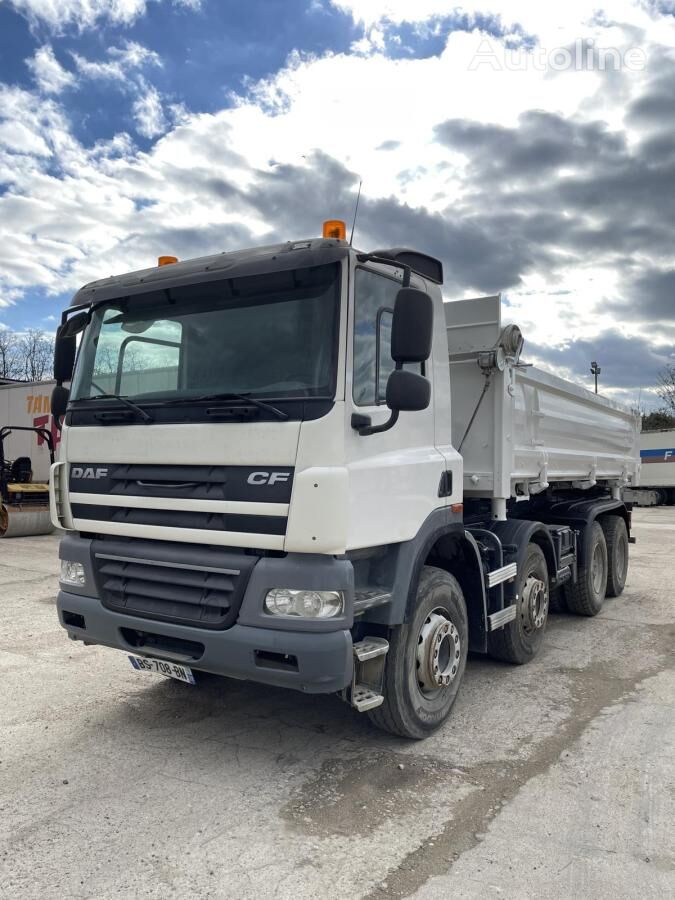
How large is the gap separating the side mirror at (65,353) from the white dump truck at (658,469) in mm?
28609

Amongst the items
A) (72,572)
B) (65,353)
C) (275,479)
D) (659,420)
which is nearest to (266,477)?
(275,479)

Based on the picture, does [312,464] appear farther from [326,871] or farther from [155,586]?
[326,871]

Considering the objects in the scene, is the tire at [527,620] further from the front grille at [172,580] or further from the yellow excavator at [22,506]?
the yellow excavator at [22,506]

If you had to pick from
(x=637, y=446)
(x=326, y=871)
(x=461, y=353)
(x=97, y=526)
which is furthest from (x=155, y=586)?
(x=637, y=446)

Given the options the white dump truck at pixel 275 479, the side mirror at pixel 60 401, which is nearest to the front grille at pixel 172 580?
the white dump truck at pixel 275 479

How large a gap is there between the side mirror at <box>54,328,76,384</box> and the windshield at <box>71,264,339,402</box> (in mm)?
199

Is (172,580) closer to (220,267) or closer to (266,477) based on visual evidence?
(266,477)

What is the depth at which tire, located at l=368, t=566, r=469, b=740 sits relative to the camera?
4039 millimetres

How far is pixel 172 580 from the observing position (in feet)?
12.5

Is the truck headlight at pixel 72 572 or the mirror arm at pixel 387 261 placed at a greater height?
the mirror arm at pixel 387 261

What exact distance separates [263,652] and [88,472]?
1579 mm

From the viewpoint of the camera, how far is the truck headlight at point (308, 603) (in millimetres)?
3482

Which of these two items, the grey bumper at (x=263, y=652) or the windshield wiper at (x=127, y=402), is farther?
the windshield wiper at (x=127, y=402)

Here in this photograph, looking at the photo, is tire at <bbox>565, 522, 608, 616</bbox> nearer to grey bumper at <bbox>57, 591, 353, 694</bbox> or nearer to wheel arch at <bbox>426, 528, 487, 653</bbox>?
wheel arch at <bbox>426, 528, 487, 653</bbox>
